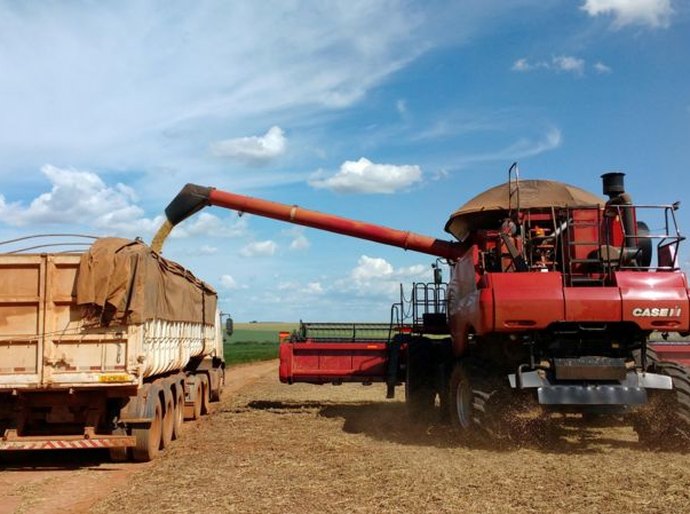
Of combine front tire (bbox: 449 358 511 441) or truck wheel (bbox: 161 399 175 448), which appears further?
truck wheel (bbox: 161 399 175 448)

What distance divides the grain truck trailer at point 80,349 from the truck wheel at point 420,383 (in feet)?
17.2

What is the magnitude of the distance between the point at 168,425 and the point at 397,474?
4.72 m

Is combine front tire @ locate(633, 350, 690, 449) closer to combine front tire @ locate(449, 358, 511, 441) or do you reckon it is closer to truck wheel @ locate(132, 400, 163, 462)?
combine front tire @ locate(449, 358, 511, 441)

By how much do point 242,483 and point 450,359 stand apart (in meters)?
5.94

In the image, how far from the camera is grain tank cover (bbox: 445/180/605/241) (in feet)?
41.3

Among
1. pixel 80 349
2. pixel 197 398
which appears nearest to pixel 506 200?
pixel 80 349

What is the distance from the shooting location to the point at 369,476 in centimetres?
855

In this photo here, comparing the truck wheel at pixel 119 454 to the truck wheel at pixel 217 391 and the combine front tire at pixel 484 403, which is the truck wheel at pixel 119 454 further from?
the truck wheel at pixel 217 391

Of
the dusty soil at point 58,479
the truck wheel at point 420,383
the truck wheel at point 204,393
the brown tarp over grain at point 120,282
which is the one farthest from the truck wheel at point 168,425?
the truck wheel at point 420,383

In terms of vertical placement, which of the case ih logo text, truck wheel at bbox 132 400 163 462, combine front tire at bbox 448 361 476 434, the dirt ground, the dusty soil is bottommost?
the dusty soil

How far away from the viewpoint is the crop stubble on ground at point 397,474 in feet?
23.8

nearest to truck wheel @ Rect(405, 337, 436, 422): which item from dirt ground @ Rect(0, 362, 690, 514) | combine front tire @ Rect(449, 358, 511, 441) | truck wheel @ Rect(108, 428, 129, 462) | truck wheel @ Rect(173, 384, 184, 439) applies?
dirt ground @ Rect(0, 362, 690, 514)

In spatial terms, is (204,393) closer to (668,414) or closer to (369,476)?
(369,476)

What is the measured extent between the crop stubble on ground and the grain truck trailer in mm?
959
